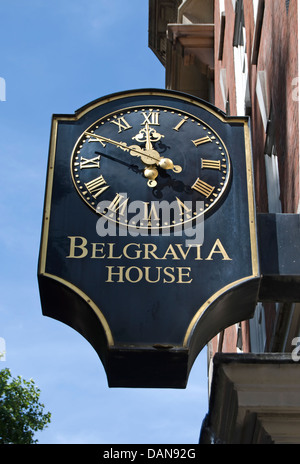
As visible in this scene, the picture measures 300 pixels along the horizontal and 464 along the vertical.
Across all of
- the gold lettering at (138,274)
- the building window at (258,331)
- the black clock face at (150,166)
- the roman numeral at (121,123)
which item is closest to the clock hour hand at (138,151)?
the black clock face at (150,166)

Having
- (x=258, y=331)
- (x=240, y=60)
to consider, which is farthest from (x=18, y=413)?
(x=240, y=60)

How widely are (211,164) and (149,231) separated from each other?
1000 millimetres

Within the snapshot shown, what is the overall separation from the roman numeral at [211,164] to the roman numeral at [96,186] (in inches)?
36.8

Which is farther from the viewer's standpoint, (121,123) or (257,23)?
(257,23)

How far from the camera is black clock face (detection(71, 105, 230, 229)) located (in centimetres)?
722

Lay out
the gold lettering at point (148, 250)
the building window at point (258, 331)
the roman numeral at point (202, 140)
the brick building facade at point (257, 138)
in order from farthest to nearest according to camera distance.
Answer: the building window at point (258, 331) < the roman numeral at point (202, 140) < the gold lettering at point (148, 250) < the brick building facade at point (257, 138)

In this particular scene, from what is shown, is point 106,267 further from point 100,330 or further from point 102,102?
point 102,102

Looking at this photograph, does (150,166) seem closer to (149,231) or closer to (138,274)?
(149,231)

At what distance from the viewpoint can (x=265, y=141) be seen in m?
11.1

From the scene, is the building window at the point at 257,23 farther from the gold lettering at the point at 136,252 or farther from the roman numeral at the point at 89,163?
the gold lettering at the point at 136,252

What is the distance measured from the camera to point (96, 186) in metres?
7.39

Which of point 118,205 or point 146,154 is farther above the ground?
point 146,154

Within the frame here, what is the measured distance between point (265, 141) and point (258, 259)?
15.1 ft

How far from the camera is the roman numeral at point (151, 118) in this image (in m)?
7.94
